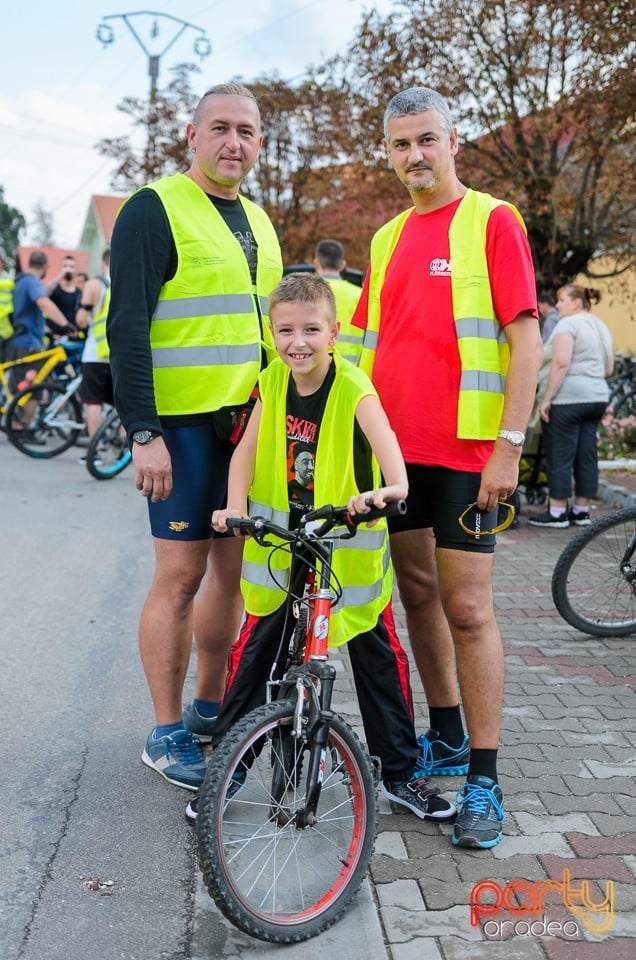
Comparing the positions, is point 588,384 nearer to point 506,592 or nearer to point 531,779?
point 506,592

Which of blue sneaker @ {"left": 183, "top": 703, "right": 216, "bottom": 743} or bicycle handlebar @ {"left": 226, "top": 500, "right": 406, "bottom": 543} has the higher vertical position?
bicycle handlebar @ {"left": 226, "top": 500, "right": 406, "bottom": 543}

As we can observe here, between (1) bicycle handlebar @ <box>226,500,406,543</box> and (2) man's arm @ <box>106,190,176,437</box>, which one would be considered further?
(2) man's arm @ <box>106,190,176,437</box>

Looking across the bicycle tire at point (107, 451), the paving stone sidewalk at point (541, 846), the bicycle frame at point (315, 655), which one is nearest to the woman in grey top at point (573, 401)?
the paving stone sidewalk at point (541, 846)

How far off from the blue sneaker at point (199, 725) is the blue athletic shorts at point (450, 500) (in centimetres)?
123

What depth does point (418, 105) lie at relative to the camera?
3.44 m

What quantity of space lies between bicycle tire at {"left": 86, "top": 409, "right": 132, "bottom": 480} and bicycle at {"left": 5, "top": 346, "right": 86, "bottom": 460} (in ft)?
4.60

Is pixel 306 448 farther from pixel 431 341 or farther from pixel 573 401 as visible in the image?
pixel 573 401

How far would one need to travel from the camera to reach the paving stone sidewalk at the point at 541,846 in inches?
113

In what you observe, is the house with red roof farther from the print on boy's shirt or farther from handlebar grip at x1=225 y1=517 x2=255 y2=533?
handlebar grip at x1=225 y1=517 x2=255 y2=533

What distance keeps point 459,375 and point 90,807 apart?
1.89 metres

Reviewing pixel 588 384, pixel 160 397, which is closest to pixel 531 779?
pixel 160 397

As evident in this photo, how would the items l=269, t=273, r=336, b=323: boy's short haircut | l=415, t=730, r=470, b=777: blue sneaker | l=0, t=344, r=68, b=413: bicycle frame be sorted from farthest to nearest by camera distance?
l=0, t=344, r=68, b=413: bicycle frame → l=415, t=730, r=470, b=777: blue sneaker → l=269, t=273, r=336, b=323: boy's short haircut

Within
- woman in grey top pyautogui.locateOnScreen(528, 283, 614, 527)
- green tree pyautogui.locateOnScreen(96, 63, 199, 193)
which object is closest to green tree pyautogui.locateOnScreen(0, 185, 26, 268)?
green tree pyautogui.locateOnScreen(96, 63, 199, 193)

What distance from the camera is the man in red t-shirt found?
11.2 feet
